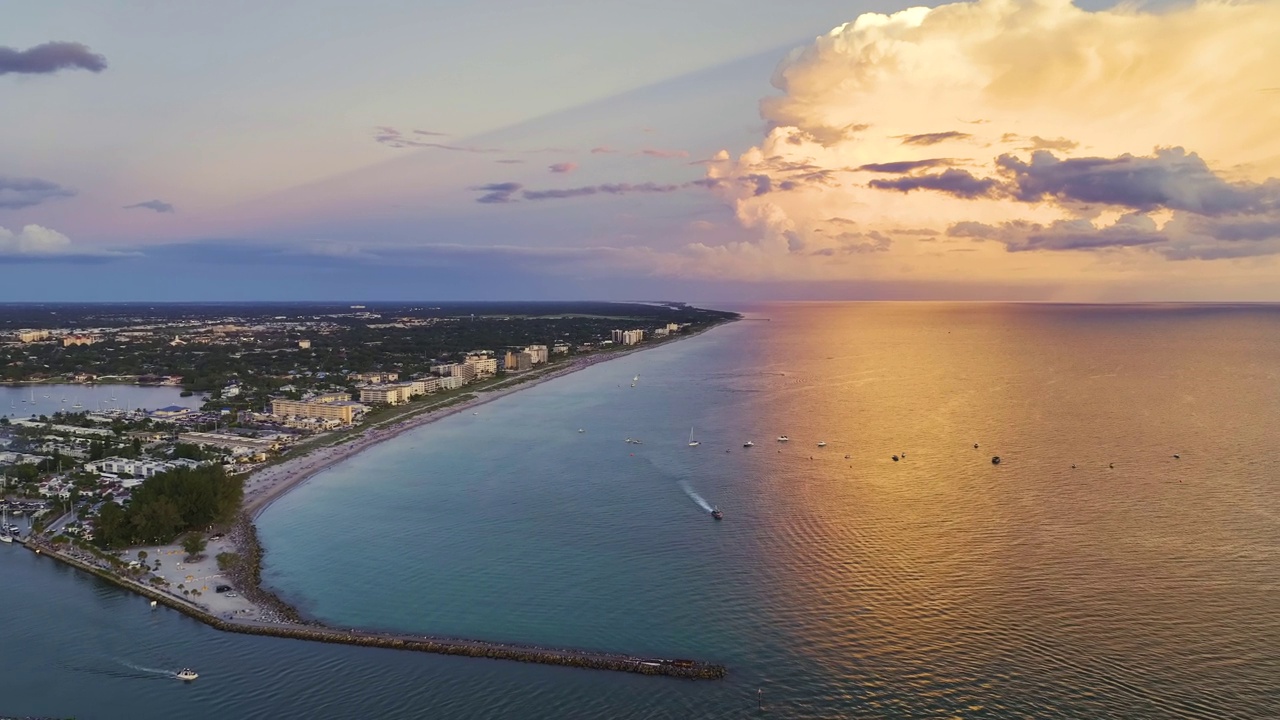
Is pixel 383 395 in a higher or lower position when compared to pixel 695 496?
higher

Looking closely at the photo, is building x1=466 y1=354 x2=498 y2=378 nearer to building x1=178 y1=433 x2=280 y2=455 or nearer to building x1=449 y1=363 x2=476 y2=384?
A: building x1=449 y1=363 x2=476 y2=384

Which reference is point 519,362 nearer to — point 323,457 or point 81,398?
point 81,398

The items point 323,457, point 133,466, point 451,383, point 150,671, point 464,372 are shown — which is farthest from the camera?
point 464,372

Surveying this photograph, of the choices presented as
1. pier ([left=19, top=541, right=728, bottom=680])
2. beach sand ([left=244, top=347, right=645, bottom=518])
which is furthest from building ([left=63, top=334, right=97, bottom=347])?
pier ([left=19, top=541, right=728, bottom=680])

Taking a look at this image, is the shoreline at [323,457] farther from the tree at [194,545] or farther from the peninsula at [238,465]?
the tree at [194,545]

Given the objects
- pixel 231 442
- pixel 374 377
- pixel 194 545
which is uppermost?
pixel 374 377

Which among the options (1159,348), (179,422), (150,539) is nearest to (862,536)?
(150,539)

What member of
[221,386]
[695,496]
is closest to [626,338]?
[221,386]

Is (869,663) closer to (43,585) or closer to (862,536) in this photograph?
(862,536)
